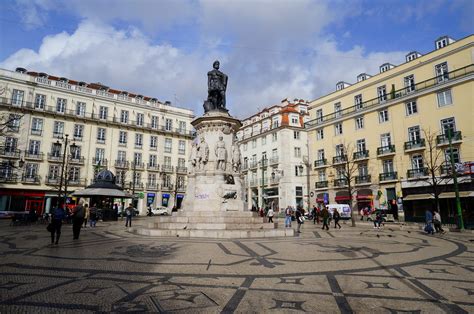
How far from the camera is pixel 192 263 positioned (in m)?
7.11

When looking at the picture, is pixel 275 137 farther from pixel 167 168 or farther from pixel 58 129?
pixel 58 129

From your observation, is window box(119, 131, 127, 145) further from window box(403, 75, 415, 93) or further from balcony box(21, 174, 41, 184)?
window box(403, 75, 415, 93)

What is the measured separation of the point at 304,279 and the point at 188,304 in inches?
97.5

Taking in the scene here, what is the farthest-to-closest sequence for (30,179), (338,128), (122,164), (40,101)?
1. (122,164)
2. (40,101)
3. (338,128)
4. (30,179)

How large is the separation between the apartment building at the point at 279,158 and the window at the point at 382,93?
53.8ft

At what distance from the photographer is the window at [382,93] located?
36781 millimetres

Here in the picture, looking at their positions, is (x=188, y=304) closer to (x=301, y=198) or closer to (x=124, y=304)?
(x=124, y=304)

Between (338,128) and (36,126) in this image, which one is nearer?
(338,128)

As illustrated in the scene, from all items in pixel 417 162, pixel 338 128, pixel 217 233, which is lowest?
pixel 217 233

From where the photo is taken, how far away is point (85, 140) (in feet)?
157

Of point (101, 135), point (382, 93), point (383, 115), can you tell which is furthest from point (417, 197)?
point (101, 135)

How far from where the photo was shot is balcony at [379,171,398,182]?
113 feet

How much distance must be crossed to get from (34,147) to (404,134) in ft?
164

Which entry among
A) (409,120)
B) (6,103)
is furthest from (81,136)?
(409,120)
